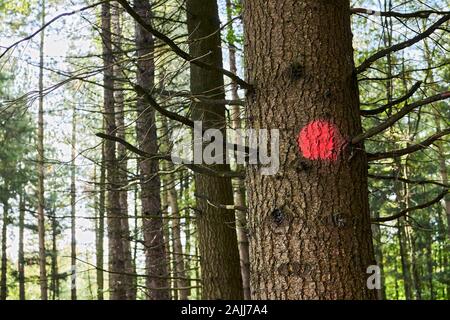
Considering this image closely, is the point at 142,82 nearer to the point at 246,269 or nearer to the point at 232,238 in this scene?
the point at 232,238

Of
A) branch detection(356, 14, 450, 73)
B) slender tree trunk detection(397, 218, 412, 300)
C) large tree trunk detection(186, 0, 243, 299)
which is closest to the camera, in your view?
branch detection(356, 14, 450, 73)

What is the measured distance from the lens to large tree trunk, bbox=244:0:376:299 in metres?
2.22

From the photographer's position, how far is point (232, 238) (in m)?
5.20

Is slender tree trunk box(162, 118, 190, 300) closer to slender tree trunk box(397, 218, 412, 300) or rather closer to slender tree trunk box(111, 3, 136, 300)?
slender tree trunk box(111, 3, 136, 300)

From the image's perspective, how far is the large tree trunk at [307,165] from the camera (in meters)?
2.22

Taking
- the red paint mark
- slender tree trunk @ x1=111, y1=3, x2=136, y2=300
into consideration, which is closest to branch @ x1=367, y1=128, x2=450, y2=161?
the red paint mark

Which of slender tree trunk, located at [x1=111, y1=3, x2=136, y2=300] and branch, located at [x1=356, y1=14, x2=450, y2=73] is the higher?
slender tree trunk, located at [x1=111, y1=3, x2=136, y2=300]

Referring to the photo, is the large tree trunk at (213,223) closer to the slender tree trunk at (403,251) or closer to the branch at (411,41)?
the slender tree trunk at (403,251)

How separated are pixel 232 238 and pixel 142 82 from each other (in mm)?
2805

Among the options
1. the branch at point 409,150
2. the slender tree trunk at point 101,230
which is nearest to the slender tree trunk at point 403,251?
the branch at point 409,150

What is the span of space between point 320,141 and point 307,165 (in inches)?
4.7

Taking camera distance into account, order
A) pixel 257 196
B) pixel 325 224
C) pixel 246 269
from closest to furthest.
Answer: pixel 325 224 < pixel 257 196 < pixel 246 269

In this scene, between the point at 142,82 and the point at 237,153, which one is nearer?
the point at 237,153

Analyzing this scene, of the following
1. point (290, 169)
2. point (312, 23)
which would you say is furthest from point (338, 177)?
point (312, 23)
